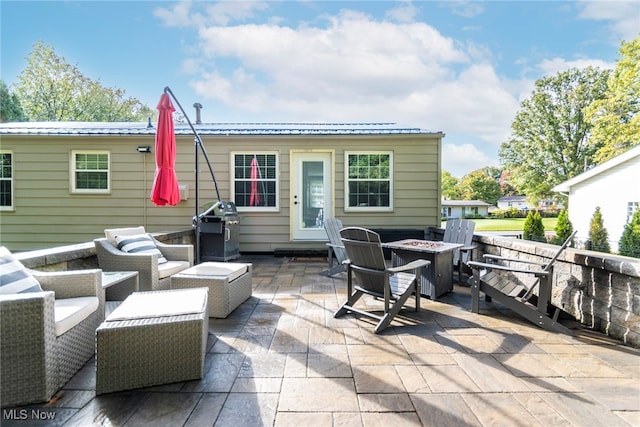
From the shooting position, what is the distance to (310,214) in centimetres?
718

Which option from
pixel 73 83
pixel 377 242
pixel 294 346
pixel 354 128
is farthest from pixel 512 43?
pixel 73 83

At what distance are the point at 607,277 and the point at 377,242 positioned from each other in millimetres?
1942

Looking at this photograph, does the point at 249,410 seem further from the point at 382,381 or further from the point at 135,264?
the point at 135,264

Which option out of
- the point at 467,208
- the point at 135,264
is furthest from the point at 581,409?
the point at 467,208

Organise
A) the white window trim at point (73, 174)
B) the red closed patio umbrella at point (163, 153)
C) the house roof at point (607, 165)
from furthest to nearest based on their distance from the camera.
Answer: the house roof at point (607, 165) < the white window trim at point (73, 174) < the red closed patio umbrella at point (163, 153)

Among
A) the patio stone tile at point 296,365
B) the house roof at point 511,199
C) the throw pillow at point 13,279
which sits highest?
the house roof at point 511,199

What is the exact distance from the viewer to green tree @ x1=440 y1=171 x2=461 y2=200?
52375mm

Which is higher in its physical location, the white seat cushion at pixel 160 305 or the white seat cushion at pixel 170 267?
the white seat cushion at pixel 160 305

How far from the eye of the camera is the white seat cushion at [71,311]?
1848mm

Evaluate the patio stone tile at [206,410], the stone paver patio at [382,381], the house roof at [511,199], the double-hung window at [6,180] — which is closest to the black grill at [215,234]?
the stone paver patio at [382,381]

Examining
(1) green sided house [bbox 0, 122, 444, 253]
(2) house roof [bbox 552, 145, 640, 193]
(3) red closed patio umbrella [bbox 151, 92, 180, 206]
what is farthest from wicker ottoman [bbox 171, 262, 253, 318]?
(2) house roof [bbox 552, 145, 640, 193]

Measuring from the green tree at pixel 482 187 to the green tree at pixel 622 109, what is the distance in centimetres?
3060

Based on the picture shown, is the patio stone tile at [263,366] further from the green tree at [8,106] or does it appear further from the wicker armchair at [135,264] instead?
the green tree at [8,106]

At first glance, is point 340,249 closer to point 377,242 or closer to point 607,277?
point 377,242
